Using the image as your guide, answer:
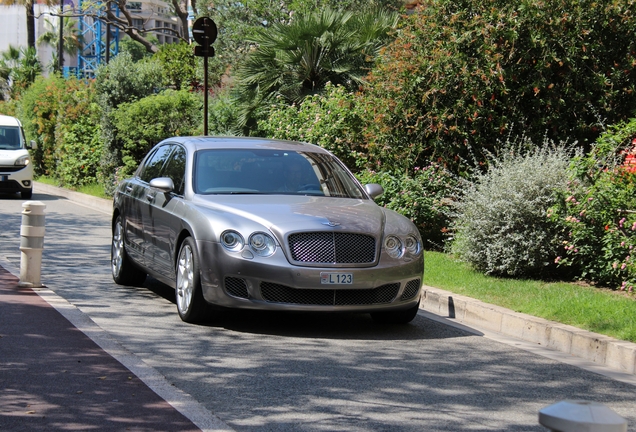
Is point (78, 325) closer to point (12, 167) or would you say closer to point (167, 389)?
point (167, 389)

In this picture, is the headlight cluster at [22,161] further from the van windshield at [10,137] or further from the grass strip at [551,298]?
the grass strip at [551,298]

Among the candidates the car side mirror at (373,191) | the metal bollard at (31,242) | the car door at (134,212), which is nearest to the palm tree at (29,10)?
the car door at (134,212)

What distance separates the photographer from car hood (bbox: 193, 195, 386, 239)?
25.5ft

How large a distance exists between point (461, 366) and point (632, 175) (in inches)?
141

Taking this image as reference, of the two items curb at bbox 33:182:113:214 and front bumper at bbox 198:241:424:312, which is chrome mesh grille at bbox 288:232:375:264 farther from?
curb at bbox 33:182:113:214

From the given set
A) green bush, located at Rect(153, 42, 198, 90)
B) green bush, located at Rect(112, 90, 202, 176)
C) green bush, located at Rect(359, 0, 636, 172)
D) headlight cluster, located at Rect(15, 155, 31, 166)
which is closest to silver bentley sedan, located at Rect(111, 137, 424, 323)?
green bush, located at Rect(359, 0, 636, 172)

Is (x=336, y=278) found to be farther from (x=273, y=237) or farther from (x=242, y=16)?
(x=242, y=16)

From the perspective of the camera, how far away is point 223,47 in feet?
109

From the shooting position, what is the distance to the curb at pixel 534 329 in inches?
278

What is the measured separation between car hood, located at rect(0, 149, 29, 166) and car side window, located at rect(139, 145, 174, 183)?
1276cm

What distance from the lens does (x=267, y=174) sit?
896 centimetres

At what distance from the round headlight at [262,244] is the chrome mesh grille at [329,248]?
0.15m

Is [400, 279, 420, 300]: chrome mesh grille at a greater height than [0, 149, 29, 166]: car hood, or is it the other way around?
[0, 149, 29, 166]: car hood

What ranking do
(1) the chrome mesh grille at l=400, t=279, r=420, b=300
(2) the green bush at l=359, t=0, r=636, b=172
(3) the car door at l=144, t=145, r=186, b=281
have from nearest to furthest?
(1) the chrome mesh grille at l=400, t=279, r=420, b=300 < (3) the car door at l=144, t=145, r=186, b=281 < (2) the green bush at l=359, t=0, r=636, b=172
